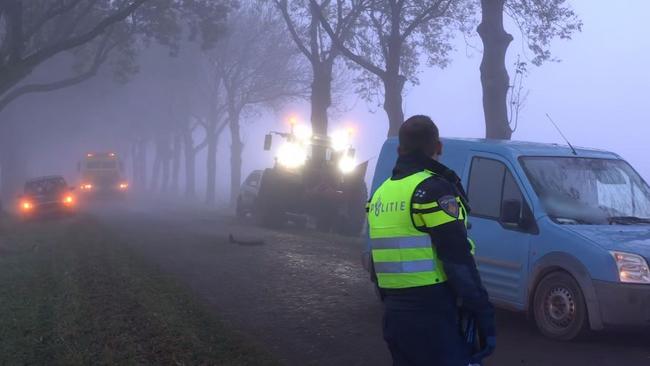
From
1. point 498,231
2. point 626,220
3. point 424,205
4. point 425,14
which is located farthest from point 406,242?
point 425,14

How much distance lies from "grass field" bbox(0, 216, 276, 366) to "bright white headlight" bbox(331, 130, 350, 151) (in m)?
8.79

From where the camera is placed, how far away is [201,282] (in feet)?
38.8

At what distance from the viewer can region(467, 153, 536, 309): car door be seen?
25.7ft

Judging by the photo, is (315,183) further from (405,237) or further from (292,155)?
(405,237)

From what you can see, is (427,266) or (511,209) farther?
(511,209)

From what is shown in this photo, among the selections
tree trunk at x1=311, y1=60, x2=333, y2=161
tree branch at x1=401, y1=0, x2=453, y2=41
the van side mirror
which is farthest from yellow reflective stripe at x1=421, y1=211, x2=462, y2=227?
tree trunk at x1=311, y1=60, x2=333, y2=161

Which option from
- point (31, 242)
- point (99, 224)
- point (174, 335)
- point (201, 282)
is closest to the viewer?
point (174, 335)

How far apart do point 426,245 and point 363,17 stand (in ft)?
76.1

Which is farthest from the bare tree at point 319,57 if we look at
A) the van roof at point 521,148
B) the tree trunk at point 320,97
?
the van roof at point 521,148

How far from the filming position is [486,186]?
332 inches

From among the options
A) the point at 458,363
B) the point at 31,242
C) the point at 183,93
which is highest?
the point at 183,93

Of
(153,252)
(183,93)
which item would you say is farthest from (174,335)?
(183,93)

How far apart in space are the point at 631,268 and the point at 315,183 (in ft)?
49.7

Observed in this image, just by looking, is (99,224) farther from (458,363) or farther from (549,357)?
(458,363)
